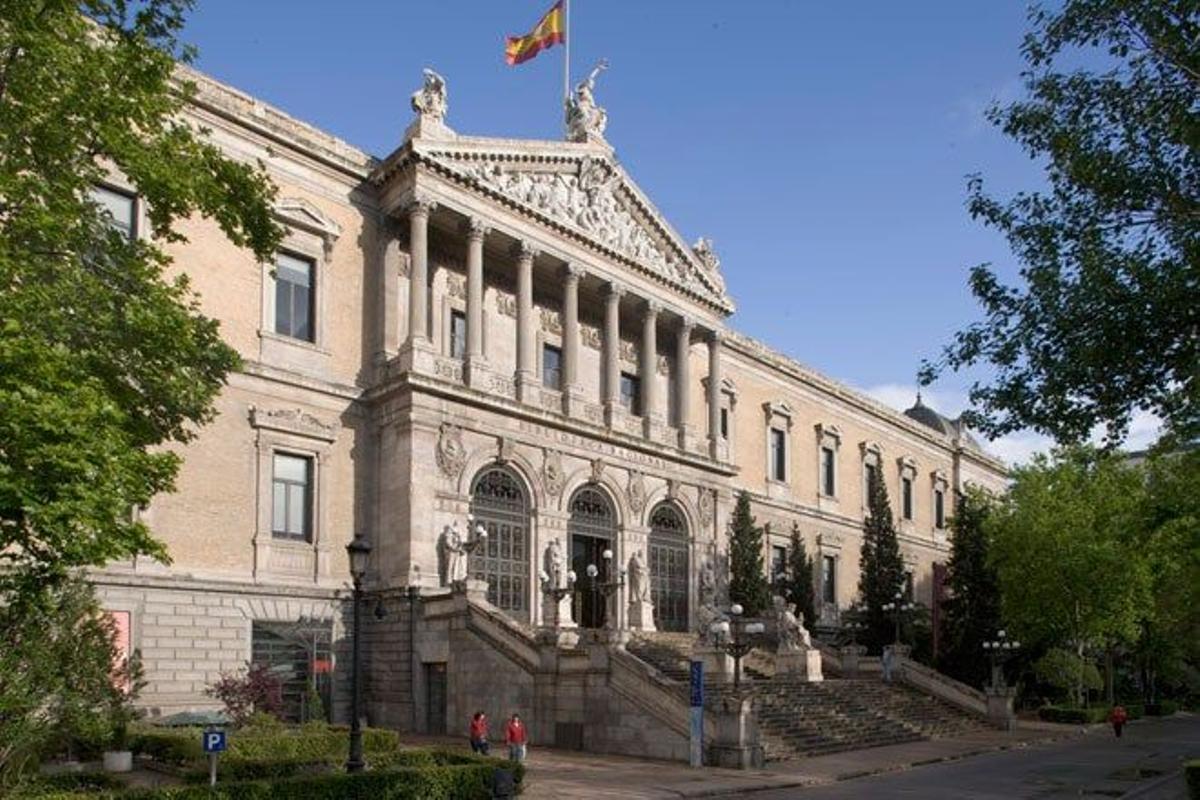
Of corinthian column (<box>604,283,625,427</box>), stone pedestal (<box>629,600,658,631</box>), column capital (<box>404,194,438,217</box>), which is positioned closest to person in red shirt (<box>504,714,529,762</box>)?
stone pedestal (<box>629,600,658,631</box>)

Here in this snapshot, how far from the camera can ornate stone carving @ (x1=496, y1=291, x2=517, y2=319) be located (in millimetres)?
39312

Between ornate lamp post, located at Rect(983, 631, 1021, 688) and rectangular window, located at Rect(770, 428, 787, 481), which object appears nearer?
ornate lamp post, located at Rect(983, 631, 1021, 688)

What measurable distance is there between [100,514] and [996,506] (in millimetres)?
52609

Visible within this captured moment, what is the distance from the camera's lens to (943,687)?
42656mm

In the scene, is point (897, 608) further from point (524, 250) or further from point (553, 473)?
point (524, 250)

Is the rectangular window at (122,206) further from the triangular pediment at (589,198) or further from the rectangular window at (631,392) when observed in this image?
the rectangular window at (631,392)

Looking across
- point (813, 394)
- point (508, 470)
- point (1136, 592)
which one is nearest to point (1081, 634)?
point (1136, 592)

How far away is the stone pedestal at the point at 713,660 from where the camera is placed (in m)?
A: 33.4

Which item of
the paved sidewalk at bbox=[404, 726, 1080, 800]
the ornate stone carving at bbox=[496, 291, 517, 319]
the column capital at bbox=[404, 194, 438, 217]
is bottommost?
the paved sidewalk at bbox=[404, 726, 1080, 800]

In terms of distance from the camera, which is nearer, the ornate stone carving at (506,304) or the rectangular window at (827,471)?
the ornate stone carving at (506,304)

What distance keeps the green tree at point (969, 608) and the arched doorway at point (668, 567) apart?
1498 centimetres

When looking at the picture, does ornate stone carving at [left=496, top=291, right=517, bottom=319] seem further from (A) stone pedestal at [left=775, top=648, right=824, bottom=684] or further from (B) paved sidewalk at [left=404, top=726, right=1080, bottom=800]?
(B) paved sidewalk at [left=404, top=726, right=1080, bottom=800]

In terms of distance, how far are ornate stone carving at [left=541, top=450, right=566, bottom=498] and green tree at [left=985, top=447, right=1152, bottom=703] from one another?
69.1 feet

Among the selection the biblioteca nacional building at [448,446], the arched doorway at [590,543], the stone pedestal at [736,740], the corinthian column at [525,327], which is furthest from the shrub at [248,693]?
→ the arched doorway at [590,543]
